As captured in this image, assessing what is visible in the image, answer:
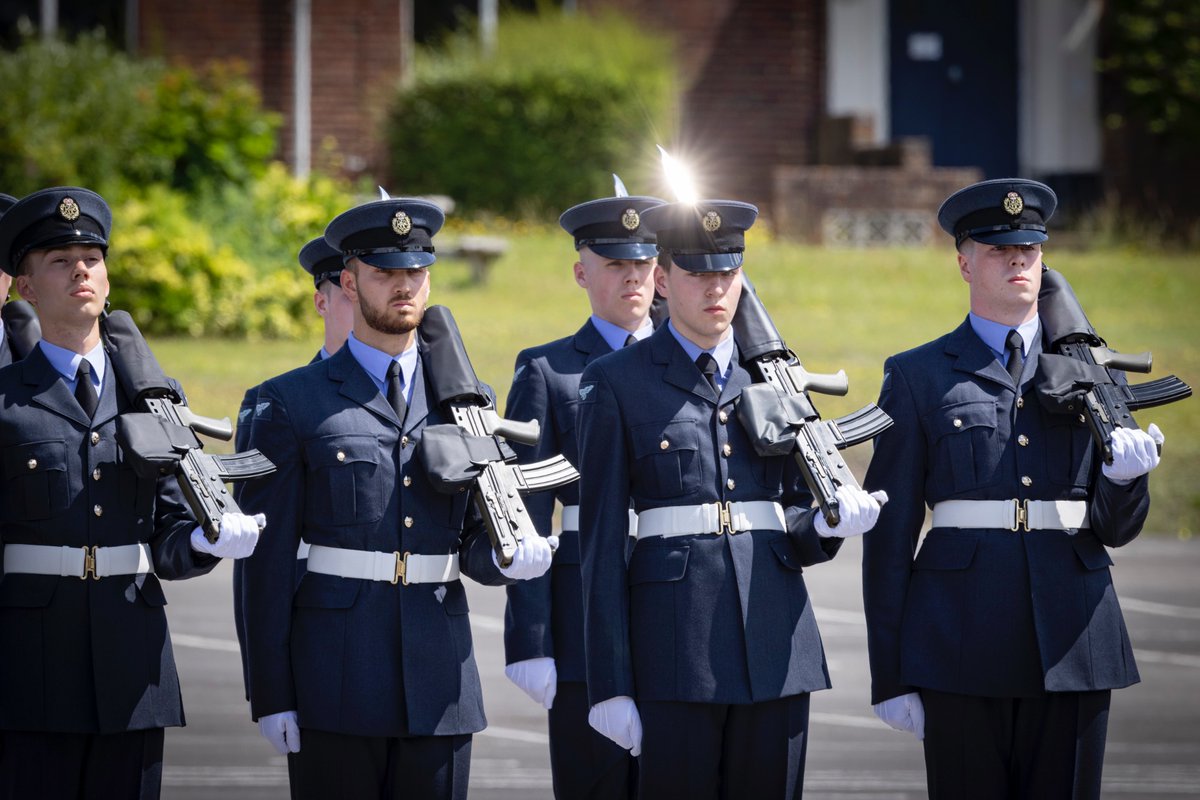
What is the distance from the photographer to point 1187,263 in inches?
794

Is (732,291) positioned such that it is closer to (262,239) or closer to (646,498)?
(646,498)

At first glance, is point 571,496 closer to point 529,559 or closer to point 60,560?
point 529,559

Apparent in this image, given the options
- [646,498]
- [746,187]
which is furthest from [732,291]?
[746,187]

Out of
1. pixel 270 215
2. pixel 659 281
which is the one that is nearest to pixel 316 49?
pixel 270 215

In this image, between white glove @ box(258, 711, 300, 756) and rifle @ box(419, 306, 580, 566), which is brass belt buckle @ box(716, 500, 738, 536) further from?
white glove @ box(258, 711, 300, 756)

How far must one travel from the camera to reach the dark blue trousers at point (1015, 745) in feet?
16.8

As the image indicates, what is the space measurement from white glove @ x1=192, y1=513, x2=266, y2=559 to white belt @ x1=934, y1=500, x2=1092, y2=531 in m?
2.02

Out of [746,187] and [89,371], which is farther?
[746,187]

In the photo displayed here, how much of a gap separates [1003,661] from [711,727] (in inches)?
35.3

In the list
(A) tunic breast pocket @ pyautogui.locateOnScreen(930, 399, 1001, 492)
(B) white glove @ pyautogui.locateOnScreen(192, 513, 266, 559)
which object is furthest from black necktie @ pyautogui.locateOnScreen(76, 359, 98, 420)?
(A) tunic breast pocket @ pyautogui.locateOnScreen(930, 399, 1001, 492)

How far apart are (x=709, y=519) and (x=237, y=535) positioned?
4.17 feet

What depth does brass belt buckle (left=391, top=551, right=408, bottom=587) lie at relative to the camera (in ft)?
16.6

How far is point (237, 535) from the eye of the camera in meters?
4.80

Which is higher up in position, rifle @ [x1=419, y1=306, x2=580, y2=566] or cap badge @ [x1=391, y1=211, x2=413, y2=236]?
cap badge @ [x1=391, y1=211, x2=413, y2=236]
